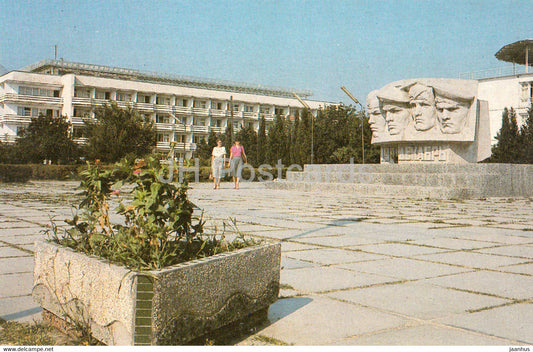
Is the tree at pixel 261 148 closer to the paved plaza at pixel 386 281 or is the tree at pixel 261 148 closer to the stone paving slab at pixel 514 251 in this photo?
the paved plaza at pixel 386 281

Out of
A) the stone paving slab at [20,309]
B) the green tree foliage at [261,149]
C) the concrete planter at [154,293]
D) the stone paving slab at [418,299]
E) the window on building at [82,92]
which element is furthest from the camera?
the window on building at [82,92]

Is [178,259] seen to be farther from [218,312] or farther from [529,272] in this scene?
[529,272]

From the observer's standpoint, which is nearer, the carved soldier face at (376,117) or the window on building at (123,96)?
the carved soldier face at (376,117)

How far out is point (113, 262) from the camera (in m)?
2.37

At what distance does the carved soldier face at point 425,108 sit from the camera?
1655cm

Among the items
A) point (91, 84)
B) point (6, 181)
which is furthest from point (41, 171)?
point (91, 84)

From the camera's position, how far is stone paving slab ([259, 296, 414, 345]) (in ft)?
8.68

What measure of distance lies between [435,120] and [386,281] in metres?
13.7

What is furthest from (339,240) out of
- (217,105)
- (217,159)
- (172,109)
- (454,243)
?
(217,105)

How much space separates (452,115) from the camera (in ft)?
53.4

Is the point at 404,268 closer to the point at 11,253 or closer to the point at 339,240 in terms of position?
the point at 339,240

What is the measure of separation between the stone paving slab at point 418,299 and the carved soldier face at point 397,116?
14.4 meters

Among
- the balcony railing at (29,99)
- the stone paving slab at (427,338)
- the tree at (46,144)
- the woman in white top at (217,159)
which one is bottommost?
the stone paving slab at (427,338)

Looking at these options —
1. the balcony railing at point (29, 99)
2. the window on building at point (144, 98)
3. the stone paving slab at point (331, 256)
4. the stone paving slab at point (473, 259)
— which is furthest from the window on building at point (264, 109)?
the stone paving slab at point (473, 259)
